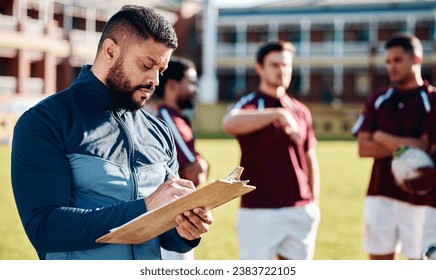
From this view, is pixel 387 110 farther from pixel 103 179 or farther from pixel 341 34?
pixel 341 34

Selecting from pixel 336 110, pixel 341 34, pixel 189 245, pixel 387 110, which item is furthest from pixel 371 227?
pixel 341 34

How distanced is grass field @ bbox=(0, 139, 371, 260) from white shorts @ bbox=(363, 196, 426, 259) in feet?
6.26

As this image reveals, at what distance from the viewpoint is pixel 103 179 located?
2.21 meters

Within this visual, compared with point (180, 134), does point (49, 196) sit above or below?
above

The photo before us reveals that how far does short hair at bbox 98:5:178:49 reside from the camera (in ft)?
7.41

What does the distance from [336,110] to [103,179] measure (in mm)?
27810

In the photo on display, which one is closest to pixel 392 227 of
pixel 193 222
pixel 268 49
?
pixel 268 49

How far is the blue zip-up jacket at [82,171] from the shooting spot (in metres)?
2.11

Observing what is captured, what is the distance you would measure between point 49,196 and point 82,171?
13 cm

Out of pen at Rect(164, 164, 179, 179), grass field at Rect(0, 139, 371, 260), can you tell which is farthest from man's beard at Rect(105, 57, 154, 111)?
grass field at Rect(0, 139, 371, 260)

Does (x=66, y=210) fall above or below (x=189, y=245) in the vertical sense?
above

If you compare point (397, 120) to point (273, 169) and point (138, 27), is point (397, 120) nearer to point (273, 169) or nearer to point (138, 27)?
point (273, 169)

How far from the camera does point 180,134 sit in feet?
13.7

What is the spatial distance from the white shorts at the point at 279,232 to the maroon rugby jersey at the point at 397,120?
592 millimetres
